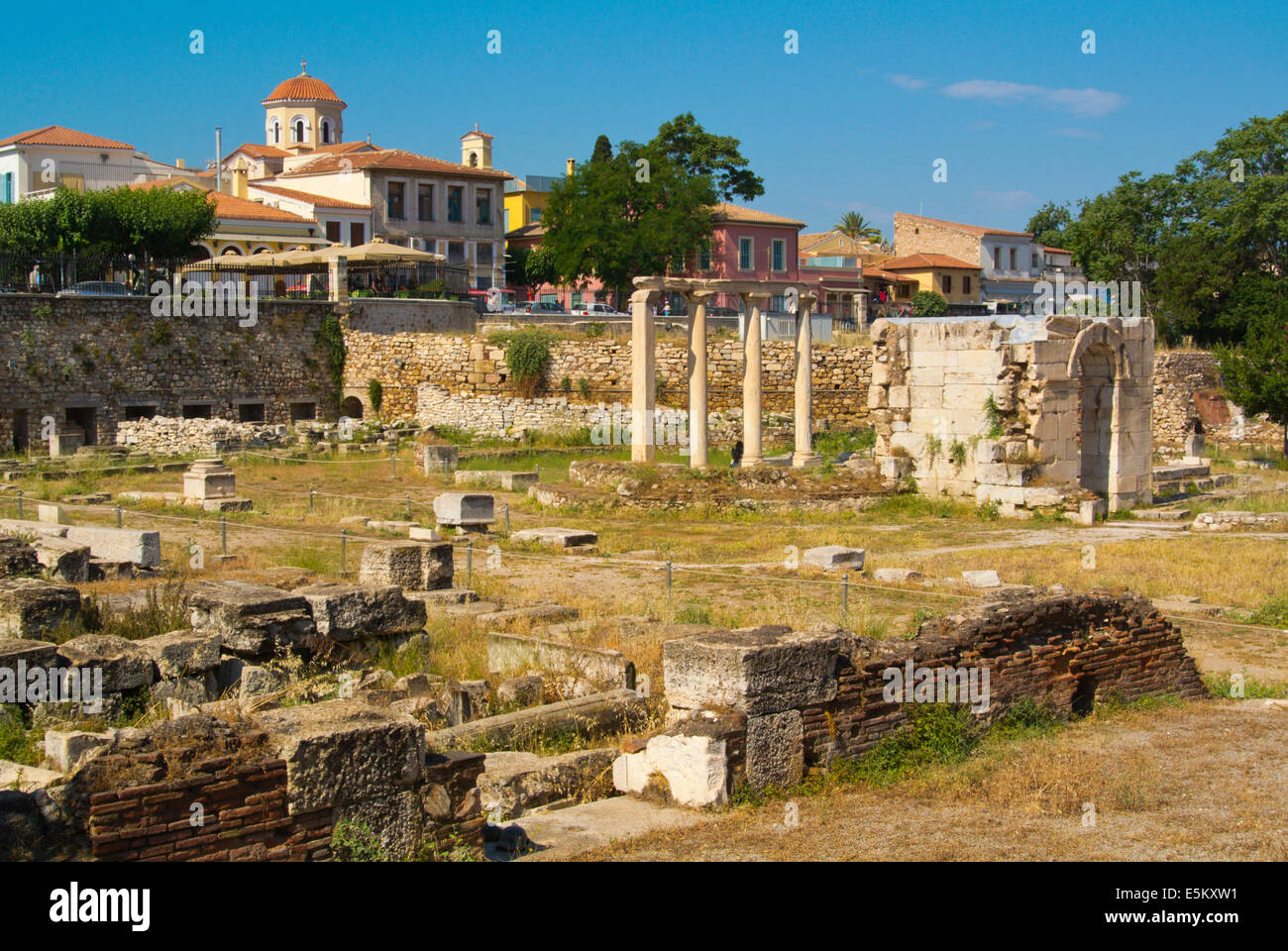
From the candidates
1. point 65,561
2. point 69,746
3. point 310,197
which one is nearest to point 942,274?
point 310,197

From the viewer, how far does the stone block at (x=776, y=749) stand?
28.6ft

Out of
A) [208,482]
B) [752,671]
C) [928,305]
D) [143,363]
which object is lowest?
[752,671]

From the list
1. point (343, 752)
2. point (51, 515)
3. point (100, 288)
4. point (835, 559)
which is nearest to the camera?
point (343, 752)

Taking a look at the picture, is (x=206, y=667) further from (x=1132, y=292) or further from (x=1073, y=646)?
(x=1132, y=292)

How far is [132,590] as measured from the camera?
13.8 meters

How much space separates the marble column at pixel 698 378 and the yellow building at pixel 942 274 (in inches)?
1720

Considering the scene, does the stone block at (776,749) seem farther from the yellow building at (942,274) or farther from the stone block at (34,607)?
the yellow building at (942,274)

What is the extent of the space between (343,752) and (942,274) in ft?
222

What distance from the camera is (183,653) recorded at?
35.2 feet

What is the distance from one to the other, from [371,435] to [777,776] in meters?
28.9

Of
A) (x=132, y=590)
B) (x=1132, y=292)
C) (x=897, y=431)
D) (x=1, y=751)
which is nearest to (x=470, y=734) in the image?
(x=1, y=751)

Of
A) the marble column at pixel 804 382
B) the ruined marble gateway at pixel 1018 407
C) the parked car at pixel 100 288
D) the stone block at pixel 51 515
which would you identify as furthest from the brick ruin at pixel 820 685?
the parked car at pixel 100 288

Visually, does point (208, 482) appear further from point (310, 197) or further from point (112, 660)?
point (310, 197)

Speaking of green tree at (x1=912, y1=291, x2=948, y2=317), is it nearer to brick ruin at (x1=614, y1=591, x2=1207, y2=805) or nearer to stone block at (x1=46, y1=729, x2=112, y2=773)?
brick ruin at (x1=614, y1=591, x2=1207, y2=805)
